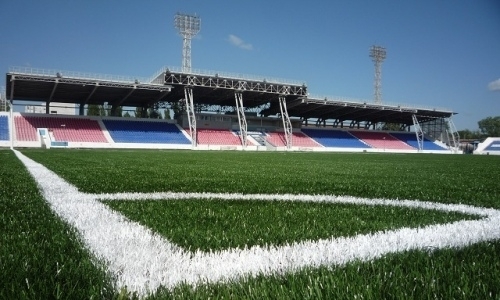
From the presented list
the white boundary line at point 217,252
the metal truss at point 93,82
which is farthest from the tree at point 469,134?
the white boundary line at point 217,252

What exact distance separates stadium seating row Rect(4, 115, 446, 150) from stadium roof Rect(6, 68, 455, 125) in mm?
2578

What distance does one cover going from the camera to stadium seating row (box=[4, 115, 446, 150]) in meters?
38.3

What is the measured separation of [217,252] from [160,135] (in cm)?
4141

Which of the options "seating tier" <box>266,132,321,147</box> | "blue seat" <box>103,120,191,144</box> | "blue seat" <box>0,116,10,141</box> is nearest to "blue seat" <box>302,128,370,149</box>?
"seating tier" <box>266,132,321,147</box>

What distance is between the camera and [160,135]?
42250 mm

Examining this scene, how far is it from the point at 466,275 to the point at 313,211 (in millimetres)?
1977

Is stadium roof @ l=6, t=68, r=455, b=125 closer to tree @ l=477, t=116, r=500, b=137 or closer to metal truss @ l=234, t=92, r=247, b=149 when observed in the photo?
metal truss @ l=234, t=92, r=247, b=149

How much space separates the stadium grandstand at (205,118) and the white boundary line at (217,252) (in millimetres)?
35389

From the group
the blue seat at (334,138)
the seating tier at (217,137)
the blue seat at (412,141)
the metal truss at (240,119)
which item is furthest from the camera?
the blue seat at (412,141)

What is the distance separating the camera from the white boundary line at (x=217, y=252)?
159 centimetres

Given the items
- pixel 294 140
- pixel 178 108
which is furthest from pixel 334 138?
pixel 178 108

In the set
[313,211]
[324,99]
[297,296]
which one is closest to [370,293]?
[297,296]

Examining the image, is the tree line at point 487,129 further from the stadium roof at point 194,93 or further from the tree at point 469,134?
the stadium roof at point 194,93

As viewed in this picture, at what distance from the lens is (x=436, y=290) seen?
56.1 inches
